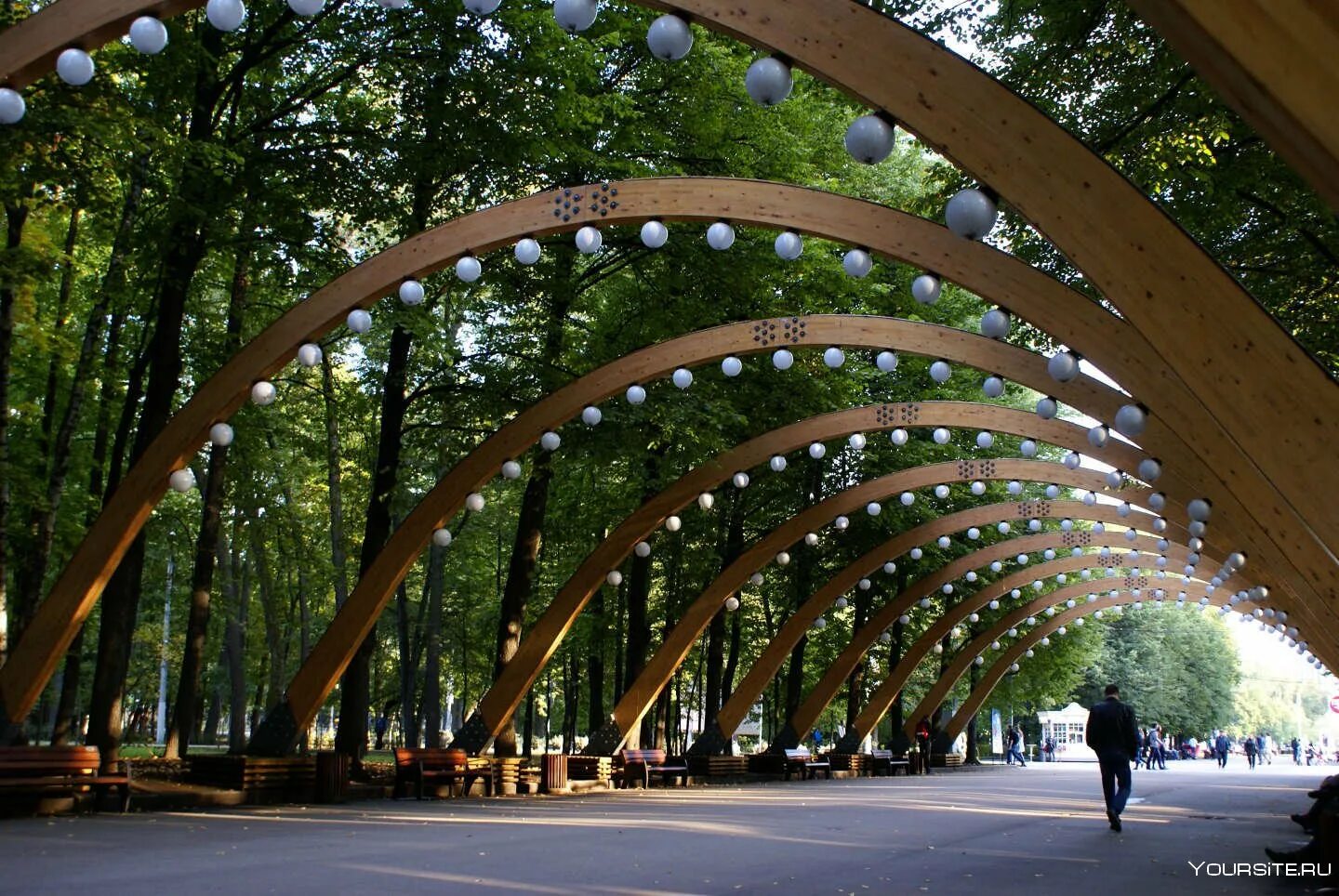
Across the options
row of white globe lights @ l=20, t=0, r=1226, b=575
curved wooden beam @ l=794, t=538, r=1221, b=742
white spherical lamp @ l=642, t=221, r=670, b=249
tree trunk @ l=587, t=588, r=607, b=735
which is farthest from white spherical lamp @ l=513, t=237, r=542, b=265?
curved wooden beam @ l=794, t=538, r=1221, b=742

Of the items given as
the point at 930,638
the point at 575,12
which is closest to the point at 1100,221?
the point at 575,12

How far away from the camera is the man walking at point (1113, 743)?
13.6 m

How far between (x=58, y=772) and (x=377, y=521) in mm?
6206

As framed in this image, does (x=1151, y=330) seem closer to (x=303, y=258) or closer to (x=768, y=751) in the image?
(x=303, y=258)

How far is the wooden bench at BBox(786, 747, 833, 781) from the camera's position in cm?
2745

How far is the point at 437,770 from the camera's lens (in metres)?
16.7

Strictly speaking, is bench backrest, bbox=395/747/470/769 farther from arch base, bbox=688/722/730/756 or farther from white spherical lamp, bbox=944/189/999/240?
white spherical lamp, bbox=944/189/999/240

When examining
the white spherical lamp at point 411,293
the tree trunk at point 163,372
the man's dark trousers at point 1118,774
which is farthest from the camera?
the tree trunk at point 163,372

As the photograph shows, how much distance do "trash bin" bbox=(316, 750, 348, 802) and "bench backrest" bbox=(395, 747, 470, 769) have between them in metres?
0.73

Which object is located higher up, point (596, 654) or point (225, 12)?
point (225, 12)

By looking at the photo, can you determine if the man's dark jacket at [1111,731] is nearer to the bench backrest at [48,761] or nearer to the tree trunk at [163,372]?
the bench backrest at [48,761]

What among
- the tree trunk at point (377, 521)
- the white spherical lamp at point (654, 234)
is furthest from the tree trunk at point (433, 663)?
the white spherical lamp at point (654, 234)

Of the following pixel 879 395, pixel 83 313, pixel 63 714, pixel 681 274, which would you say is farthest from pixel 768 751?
pixel 83 313

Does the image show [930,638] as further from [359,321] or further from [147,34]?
[147,34]
